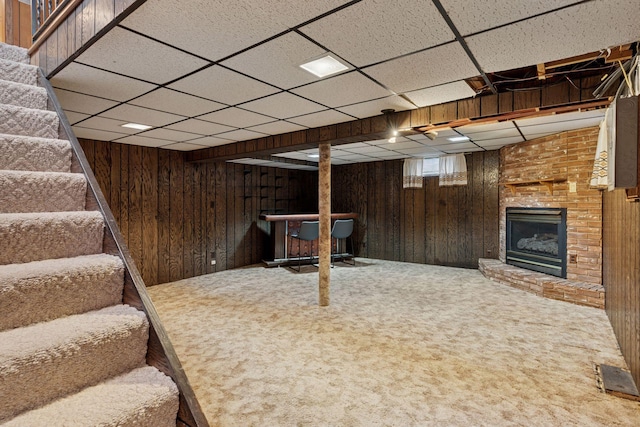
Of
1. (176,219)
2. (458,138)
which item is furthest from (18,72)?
(458,138)

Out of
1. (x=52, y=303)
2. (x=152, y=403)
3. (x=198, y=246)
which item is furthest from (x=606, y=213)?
(x=198, y=246)

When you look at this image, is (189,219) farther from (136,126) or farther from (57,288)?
(57,288)

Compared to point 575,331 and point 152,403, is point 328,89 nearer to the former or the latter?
point 152,403

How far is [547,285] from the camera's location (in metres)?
4.20

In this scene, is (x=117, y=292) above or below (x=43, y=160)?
below

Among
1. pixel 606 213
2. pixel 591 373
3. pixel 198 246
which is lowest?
pixel 591 373

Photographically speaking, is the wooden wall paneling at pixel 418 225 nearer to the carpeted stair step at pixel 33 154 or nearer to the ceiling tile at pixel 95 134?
the ceiling tile at pixel 95 134

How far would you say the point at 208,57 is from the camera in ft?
6.68

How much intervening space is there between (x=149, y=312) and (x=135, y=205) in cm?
451

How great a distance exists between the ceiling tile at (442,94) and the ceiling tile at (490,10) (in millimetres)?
896

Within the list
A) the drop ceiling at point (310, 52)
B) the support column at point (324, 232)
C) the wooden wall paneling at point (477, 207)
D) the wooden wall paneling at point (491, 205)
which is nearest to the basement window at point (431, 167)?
the wooden wall paneling at point (477, 207)

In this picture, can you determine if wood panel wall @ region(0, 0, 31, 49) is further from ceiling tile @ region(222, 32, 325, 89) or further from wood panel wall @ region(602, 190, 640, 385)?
wood panel wall @ region(602, 190, 640, 385)

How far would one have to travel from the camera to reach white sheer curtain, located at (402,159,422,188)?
6.59 meters

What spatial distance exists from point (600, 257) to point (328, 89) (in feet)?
12.9
